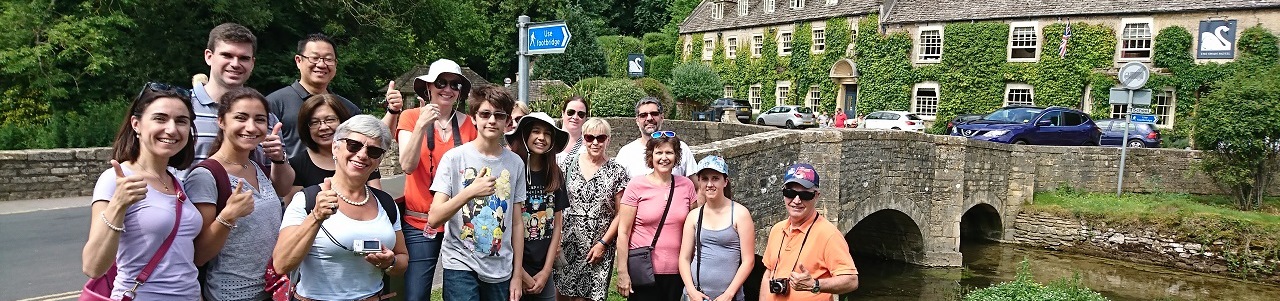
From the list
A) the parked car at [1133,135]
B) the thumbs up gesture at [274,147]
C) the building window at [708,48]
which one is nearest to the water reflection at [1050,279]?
the parked car at [1133,135]

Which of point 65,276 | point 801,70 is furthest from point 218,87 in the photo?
point 801,70

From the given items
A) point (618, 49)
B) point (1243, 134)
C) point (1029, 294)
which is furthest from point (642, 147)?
point (618, 49)

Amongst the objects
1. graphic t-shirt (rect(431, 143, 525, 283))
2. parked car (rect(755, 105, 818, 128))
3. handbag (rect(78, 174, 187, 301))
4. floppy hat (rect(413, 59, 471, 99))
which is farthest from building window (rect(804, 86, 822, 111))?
handbag (rect(78, 174, 187, 301))

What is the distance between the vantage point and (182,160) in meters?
3.07

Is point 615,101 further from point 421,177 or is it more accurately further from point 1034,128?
point 421,177

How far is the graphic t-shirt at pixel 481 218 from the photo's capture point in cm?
399

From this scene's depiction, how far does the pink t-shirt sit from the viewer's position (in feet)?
16.0

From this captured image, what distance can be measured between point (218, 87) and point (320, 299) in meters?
1.31

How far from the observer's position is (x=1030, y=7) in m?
27.4

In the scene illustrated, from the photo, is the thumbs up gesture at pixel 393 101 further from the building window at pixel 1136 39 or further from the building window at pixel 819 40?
the building window at pixel 819 40

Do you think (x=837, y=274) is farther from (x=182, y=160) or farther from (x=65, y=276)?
(x=65, y=276)

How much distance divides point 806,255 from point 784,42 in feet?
103

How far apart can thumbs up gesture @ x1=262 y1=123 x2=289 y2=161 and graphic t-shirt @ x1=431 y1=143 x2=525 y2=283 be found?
2.37ft

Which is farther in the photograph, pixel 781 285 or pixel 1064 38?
pixel 1064 38
